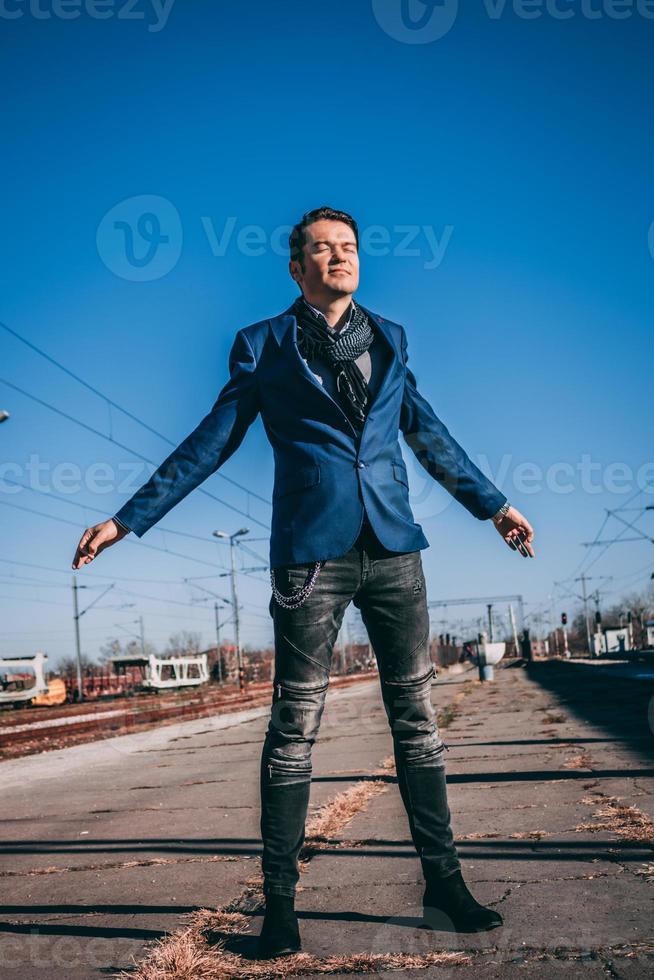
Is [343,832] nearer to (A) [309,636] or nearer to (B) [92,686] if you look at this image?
(A) [309,636]

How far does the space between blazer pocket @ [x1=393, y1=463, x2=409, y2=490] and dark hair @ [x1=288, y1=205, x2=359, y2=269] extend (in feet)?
2.30

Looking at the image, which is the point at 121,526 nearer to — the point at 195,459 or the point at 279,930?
the point at 195,459

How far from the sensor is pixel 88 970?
76.4 inches

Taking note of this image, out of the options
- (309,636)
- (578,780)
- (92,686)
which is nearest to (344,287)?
(309,636)

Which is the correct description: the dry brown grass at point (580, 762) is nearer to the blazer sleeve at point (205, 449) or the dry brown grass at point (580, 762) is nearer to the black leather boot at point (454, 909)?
the black leather boot at point (454, 909)

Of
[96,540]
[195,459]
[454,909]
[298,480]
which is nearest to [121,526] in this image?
[96,540]

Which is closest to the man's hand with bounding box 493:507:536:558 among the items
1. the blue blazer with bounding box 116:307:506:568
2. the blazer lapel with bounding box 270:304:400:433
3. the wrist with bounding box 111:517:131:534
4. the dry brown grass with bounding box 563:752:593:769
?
the blue blazer with bounding box 116:307:506:568

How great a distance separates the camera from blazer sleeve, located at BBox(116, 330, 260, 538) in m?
2.40

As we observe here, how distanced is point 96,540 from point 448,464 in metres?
1.14

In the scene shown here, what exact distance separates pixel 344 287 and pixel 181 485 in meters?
0.78

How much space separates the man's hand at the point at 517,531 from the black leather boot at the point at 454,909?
1.05 meters

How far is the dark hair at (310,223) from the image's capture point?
102 inches

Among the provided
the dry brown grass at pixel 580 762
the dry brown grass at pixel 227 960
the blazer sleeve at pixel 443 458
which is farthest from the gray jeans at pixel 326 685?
the dry brown grass at pixel 580 762

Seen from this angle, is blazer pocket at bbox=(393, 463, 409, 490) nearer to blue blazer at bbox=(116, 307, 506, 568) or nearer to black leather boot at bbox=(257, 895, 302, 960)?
blue blazer at bbox=(116, 307, 506, 568)
